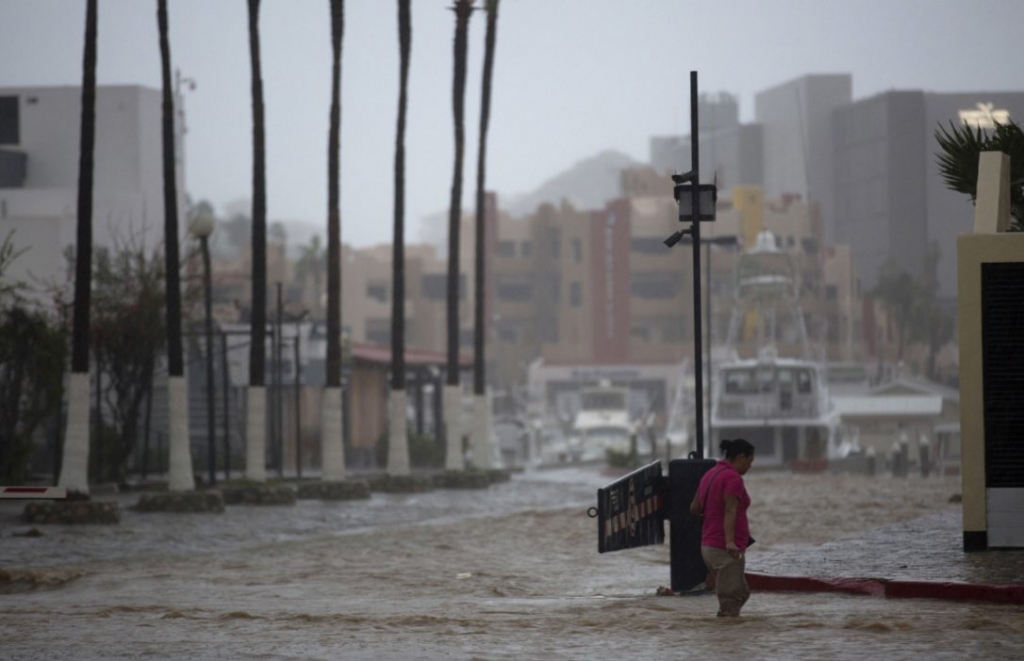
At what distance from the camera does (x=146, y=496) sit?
32.0m

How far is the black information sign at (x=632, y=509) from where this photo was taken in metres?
17.1

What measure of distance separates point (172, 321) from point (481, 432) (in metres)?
16.0

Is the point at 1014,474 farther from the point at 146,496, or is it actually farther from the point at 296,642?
the point at 146,496

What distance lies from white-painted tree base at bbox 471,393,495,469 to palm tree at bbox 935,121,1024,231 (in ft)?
88.3

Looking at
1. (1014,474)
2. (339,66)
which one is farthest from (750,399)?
(1014,474)

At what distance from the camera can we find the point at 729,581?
13.9m

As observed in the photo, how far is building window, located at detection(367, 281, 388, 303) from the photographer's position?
476ft

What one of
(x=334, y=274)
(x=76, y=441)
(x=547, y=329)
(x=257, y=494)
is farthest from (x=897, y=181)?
(x=76, y=441)

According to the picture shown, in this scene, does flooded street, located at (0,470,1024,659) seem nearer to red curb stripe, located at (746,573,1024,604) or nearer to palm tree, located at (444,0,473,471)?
red curb stripe, located at (746,573,1024,604)

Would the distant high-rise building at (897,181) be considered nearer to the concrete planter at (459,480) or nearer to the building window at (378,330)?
the building window at (378,330)

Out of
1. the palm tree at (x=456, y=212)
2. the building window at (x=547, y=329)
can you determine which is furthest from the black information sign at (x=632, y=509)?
the building window at (x=547, y=329)

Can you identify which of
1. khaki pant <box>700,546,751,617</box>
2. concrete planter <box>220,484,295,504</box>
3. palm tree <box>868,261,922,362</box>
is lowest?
concrete planter <box>220,484,295,504</box>

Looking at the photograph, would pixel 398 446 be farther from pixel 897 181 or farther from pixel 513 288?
pixel 897 181

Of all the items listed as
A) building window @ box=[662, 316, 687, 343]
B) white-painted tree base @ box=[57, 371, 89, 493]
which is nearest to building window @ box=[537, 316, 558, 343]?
building window @ box=[662, 316, 687, 343]
